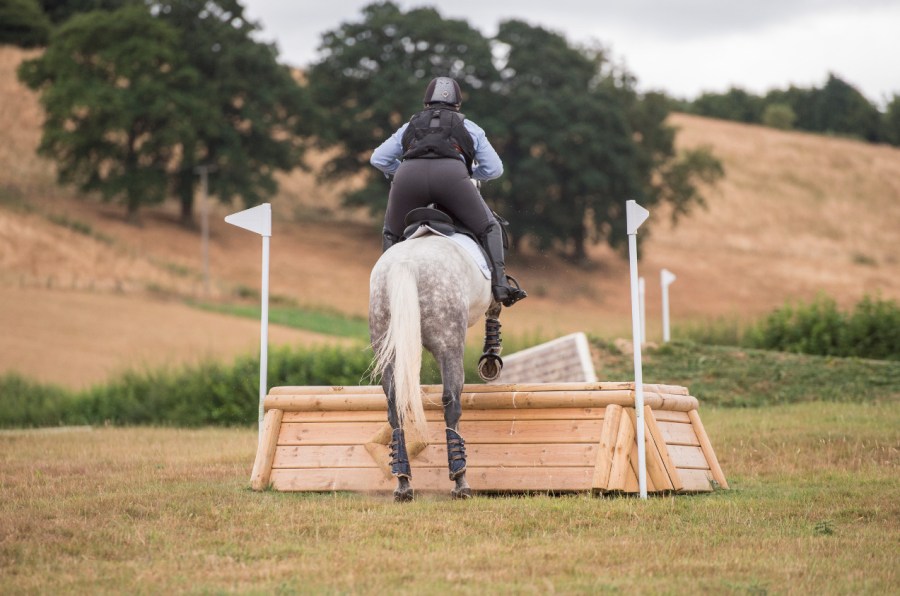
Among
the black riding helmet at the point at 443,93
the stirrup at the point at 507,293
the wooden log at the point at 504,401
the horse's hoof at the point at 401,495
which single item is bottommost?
the horse's hoof at the point at 401,495

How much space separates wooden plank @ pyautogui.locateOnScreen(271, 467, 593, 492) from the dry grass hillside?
20.3 metres

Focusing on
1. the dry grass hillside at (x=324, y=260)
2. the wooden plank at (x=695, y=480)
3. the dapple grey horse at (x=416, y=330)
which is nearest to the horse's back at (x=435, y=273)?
the dapple grey horse at (x=416, y=330)

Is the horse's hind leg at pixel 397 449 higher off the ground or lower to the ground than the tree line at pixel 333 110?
lower

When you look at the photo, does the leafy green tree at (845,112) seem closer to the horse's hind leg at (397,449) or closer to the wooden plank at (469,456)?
the wooden plank at (469,456)

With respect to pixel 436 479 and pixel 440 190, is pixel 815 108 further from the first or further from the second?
pixel 436 479

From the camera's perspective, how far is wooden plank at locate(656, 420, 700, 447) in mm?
9680

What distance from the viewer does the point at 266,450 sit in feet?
32.3

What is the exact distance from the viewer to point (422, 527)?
7.53 m

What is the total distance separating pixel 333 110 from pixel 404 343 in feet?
187

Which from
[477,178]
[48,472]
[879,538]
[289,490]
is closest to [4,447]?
[48,472]

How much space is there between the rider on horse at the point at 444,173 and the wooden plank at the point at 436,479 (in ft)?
4.63

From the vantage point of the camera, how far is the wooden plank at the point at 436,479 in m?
9.09

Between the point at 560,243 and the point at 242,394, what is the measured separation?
145 feet

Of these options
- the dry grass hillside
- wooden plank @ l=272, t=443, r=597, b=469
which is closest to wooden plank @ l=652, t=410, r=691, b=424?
wooden plank @ l=272, t=443, r=597, b=469
